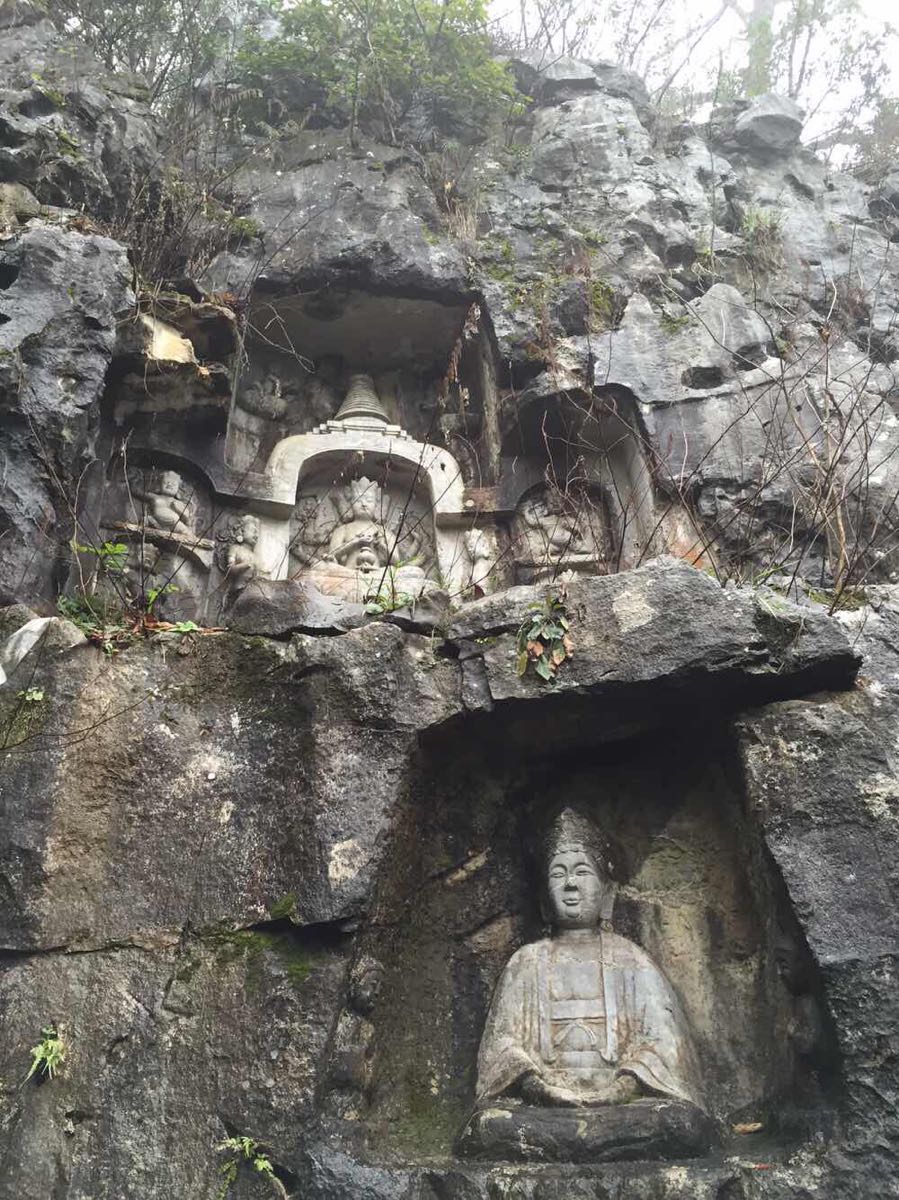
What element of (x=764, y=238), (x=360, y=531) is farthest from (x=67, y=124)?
(x=764, y=238)

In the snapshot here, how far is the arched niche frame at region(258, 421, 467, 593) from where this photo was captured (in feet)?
30.2

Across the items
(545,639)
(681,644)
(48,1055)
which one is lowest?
(48,1055)

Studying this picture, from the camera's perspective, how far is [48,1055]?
4.88m

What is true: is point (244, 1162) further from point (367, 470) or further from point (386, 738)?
point (367, 470)

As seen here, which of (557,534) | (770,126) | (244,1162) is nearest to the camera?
(244,1162)

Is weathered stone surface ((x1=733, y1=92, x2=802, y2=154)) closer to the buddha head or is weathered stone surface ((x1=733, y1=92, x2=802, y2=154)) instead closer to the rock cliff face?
the rock cliff face

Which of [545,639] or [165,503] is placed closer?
[545,639]

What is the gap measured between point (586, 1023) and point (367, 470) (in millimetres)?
5815

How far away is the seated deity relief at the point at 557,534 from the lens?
8703mm

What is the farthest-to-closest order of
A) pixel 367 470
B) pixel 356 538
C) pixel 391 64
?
pixel 391 64, pixel 367 470, pixel 356 538

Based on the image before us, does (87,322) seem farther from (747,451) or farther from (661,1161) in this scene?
(661,1161)

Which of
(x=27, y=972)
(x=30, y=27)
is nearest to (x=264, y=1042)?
(x=27, y=972)

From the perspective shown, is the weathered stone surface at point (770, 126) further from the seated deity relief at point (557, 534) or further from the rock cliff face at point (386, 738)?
the seated deity relief at point (557, 534)

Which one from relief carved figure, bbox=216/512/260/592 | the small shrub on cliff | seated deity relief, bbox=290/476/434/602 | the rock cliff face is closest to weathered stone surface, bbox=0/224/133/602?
the rock cliff face
